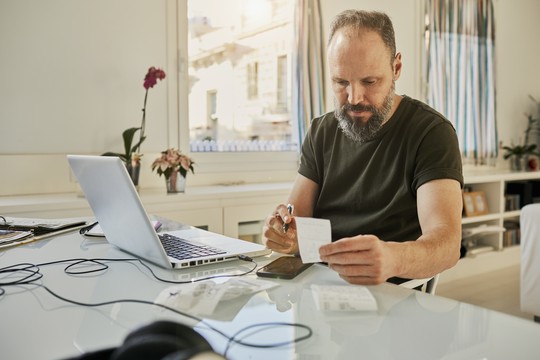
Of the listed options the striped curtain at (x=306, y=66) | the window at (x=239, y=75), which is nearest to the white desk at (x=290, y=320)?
the window at (x=239, y=75)

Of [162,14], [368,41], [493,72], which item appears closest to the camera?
[368,41]

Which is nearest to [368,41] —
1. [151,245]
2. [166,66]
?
[151,245]

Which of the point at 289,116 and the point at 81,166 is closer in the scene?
the point at 81,166

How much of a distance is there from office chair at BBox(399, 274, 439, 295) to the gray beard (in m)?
0.51

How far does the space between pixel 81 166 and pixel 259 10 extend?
243cm

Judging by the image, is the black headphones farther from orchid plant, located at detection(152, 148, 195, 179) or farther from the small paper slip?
orchid plant, located at detection(152, 148, 195, 179)

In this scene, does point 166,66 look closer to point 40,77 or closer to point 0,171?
point 40,77

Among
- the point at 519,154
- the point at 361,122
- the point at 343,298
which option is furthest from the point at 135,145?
the point at 519,154

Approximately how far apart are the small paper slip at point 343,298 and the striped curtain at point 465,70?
3526 mm

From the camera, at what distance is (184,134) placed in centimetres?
301

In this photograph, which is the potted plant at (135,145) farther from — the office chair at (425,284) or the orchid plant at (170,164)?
the office chair at (425,284)

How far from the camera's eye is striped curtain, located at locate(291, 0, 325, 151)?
3346 millimetres

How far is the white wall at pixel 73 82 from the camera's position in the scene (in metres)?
2.46

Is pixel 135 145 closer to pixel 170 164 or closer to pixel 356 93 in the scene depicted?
pixel 170 164
